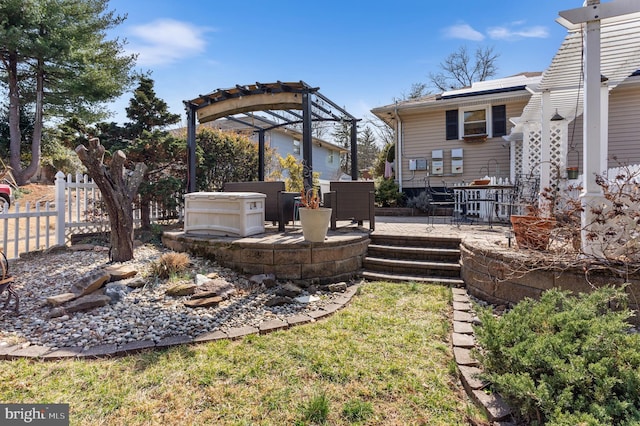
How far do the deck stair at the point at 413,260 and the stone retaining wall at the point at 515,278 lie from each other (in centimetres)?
34

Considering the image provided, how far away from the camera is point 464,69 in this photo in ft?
67.0

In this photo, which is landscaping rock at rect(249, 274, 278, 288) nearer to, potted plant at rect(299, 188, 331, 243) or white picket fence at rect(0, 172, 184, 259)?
potted plant at rect(299, 188, 331, 243)

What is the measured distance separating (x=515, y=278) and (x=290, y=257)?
243 centimetres

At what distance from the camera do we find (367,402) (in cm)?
188

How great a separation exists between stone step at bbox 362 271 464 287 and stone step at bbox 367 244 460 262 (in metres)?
0.35

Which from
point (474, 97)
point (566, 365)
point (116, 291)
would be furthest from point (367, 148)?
point (566, 365)

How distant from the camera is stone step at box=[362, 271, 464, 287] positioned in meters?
3.99

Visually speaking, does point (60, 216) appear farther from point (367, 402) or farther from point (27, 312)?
point (367, 402)

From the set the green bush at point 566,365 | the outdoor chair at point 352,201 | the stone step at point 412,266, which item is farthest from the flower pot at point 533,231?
the outdoor chair at point 352,201

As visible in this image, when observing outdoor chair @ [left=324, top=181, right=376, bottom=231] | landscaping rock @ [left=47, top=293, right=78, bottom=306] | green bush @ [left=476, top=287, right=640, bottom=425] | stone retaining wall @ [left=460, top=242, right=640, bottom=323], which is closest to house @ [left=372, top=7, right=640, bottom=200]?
outdoor chair @ [left=324, top=181, right=376, bottom=231]

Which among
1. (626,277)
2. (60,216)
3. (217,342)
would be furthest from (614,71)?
(60,216)

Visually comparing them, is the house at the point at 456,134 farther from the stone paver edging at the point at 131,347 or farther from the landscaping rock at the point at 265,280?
the stone paver edging at the point at 131,347

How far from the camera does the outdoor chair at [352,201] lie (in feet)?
17.4

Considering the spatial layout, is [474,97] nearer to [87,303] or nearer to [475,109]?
[475,109]
